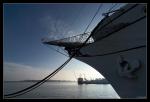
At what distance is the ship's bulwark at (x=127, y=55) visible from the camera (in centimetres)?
661

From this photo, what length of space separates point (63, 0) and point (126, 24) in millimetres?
4798

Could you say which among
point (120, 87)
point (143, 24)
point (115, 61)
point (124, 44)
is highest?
point (143, 24)

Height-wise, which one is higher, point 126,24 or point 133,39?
point 126,24

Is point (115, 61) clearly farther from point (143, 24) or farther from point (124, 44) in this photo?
point (143, 24)

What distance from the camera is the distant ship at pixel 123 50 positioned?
6621 mm

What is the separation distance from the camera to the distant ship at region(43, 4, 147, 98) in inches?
261

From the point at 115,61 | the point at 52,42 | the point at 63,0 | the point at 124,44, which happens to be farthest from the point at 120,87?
the point at 63,0

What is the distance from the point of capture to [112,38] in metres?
7.78

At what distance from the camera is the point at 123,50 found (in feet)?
23.6

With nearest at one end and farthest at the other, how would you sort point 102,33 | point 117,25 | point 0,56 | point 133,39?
point 0,56, point 133,39, point 117,25, point 102,33

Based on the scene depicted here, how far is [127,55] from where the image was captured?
7.11 meters

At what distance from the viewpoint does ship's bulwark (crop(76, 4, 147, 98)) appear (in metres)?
6.61

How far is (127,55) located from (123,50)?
20 centimetres

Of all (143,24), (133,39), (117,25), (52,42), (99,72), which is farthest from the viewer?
(52,42)
